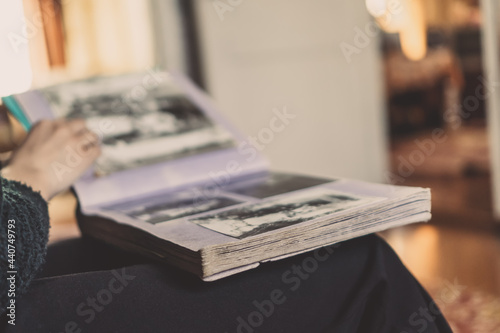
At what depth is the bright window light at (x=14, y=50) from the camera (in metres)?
3.85

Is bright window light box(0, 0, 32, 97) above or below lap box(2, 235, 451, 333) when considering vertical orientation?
above

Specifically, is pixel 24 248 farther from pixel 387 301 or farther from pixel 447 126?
pixel 447 126

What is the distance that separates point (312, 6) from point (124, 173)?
186cm

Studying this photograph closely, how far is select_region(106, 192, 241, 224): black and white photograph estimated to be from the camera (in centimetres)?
54

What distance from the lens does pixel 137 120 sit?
2.59ft

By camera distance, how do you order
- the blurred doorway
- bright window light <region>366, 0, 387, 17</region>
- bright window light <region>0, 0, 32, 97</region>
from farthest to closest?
1. bright window light <region>366, 0, 387, 17</region>
2. the blurred doorway
3. bright window light <region>0, 0, 32, 97</region>

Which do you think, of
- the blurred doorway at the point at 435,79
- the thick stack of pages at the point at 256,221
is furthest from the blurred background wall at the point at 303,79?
the thick stack of pages at the point at 256,221

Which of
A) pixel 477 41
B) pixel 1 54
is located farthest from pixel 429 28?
pixel 1 54

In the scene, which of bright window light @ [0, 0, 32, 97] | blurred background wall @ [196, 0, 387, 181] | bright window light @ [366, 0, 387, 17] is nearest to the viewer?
blurred background wall @ [196, 0, 387, 181]

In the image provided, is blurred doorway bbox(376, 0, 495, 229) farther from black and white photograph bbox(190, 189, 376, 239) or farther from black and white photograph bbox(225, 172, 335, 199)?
black and white photograph bbox(190, 189, 376, 239)

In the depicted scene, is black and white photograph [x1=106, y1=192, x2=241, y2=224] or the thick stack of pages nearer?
the thick stack of pages

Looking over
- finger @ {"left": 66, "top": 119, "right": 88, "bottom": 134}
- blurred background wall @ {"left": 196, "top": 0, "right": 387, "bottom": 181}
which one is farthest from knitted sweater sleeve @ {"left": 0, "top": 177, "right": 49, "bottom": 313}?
blurred background wall @ {"left": 196, "top": 0, "right": 387, "bottom": 181}

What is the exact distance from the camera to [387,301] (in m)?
0.47

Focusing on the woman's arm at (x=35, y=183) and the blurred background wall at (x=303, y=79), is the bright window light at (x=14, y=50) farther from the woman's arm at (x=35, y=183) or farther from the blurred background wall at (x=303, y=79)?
the woman's arm at (x=35, y=183)
